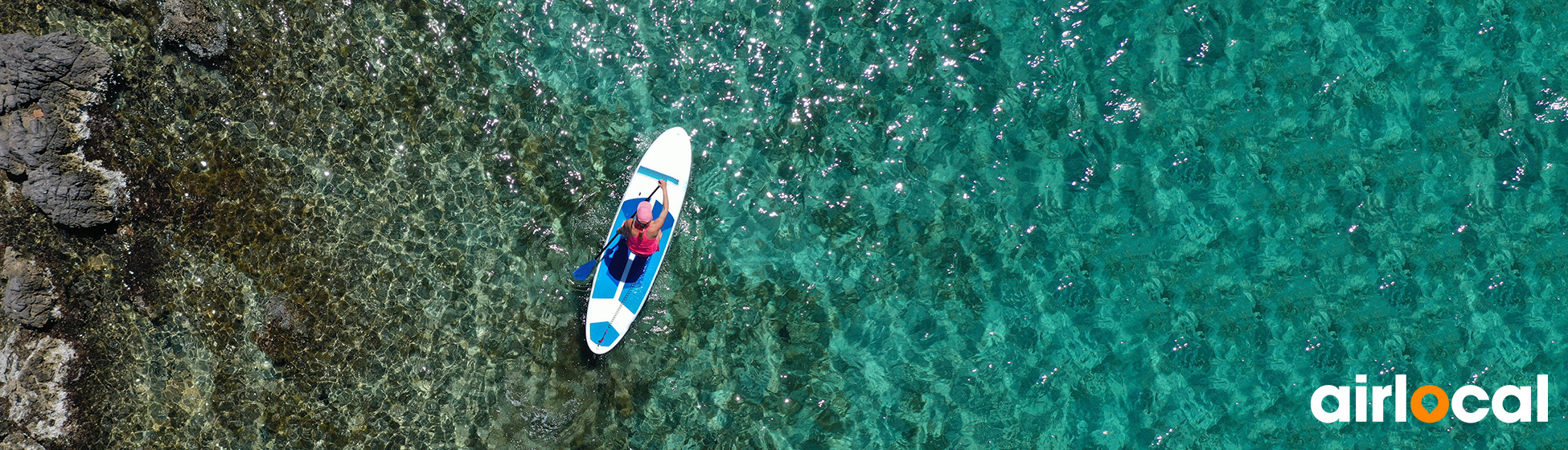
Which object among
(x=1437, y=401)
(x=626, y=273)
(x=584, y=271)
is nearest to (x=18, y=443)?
(x=584, y=271)

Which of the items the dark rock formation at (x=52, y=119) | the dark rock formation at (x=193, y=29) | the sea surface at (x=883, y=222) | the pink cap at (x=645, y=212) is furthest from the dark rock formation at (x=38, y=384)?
the pink cap at (x=645, y=212)

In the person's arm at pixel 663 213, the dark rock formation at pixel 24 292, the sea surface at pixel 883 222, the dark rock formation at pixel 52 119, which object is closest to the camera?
the dark rock formation at pixel 52 119

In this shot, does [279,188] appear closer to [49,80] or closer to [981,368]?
[49,80]

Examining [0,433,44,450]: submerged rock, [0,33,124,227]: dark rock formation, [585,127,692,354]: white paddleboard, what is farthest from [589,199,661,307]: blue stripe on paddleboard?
[0,433,44,450]: submerged rock

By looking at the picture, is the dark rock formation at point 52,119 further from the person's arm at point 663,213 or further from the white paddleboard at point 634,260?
the person's arm at point 663,213

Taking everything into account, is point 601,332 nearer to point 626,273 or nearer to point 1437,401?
point 626,273


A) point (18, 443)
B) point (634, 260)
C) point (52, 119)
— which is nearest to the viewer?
point (52, 119)
